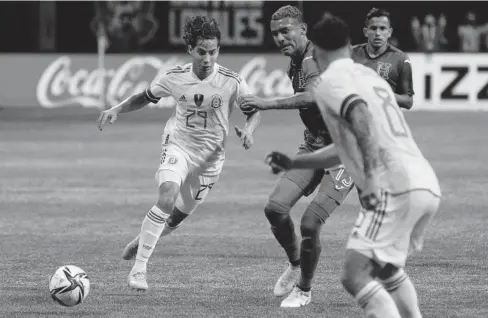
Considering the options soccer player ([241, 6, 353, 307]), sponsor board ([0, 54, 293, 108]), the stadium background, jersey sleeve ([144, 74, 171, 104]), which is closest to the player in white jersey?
the stadium background

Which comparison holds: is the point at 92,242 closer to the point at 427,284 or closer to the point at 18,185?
the point at 427,284

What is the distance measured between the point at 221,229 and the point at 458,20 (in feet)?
82.0

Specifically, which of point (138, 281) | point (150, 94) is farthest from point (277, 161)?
point (150, 94)

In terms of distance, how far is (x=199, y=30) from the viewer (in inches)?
366

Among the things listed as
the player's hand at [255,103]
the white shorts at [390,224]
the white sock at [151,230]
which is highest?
the player's hand at [255,103]

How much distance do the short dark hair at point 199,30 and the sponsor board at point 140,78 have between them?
77.3 ft

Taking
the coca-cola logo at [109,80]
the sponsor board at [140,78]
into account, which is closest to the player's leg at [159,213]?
the sponsor board at [140,78]

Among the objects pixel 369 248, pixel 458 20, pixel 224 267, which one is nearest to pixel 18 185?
pixel 224 267

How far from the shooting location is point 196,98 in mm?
9680

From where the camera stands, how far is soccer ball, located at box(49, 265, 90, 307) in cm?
852

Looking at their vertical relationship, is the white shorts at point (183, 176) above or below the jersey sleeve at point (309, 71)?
below

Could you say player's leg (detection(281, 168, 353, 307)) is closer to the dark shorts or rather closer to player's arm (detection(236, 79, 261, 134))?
the dark shorts

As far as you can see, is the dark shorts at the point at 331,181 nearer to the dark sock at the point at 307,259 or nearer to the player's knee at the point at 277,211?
the player's knee at the point at 277,211

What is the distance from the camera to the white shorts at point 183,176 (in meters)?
9.45
